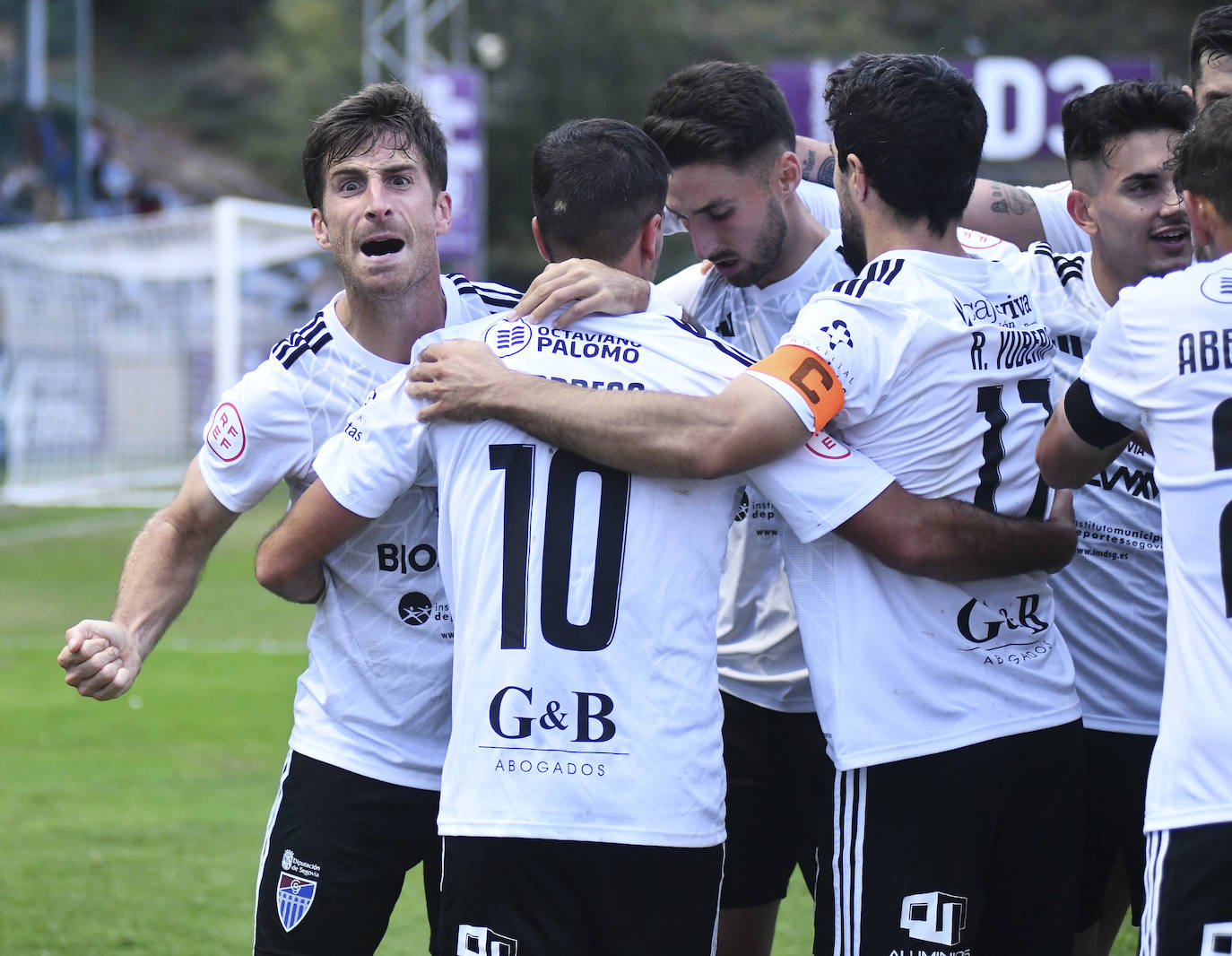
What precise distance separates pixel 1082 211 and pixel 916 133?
0.90 m

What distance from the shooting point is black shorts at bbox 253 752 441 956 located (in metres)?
3.20

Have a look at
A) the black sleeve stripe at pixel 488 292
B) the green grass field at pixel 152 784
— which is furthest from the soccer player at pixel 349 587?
the green grass field at pixel 152 784

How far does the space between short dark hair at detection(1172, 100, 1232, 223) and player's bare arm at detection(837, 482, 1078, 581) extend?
0.71 m

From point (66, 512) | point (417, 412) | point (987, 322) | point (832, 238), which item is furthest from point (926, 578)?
point (66, 512)

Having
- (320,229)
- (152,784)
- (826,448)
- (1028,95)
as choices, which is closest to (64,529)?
(152,784)

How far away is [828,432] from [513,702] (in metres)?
0.81

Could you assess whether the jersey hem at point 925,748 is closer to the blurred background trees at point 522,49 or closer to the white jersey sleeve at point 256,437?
the white jersey sleeve at point 256,437

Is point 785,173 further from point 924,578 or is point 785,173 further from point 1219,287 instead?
point 1219,287

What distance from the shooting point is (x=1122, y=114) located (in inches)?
135

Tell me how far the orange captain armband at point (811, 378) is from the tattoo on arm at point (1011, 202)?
1.53 m

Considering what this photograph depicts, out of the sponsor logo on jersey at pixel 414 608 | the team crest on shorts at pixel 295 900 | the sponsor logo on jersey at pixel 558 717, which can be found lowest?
the team crest on shorts at pixel 295 900

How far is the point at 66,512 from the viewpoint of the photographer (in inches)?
699

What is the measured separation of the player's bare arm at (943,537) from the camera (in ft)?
9.08

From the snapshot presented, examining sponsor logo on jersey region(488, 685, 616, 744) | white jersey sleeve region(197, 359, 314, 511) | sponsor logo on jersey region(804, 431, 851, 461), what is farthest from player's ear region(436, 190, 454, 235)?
sponsor logo on jersey region(488, 685, 616, 744)
